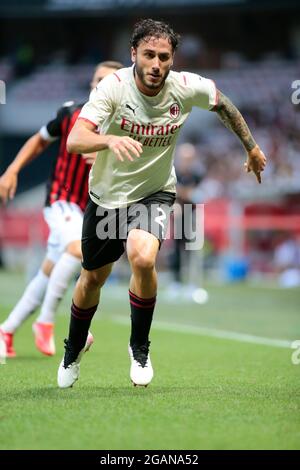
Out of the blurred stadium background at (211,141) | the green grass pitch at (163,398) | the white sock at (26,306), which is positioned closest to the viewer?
the green grass pitch at (163,398)

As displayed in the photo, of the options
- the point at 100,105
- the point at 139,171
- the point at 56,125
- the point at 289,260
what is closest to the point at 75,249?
the point at 56,125

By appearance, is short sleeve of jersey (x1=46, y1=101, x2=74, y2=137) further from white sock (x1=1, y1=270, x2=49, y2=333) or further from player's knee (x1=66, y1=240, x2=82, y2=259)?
white sock (x1=1, y1=270, x2=49, y2=333)

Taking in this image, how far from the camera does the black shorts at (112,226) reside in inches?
217

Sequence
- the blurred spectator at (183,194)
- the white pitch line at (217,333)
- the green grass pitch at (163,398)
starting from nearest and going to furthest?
1. the green grass pitch at (163,398)
2. the white pitch line at (217,333)
3. the blurred spectator at (183,194)

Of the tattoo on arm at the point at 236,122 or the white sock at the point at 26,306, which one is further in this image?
the white sock at the point at 26,306

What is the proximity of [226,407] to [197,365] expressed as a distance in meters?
2.13

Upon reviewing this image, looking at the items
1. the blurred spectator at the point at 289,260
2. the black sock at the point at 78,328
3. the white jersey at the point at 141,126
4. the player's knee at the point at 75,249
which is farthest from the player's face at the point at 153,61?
the blurred spectator at the point at 289,260

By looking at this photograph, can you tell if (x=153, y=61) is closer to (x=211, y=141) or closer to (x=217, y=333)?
(x=217, y=333)

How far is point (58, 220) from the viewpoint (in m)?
7.58

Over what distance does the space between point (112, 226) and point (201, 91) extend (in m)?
0.93

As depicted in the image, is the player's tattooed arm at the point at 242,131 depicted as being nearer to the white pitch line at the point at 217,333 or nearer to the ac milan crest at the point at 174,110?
the ac milan crest at the point at 174,110

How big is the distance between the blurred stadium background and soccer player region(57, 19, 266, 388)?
3.73m

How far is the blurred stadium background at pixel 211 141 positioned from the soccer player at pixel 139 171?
3.73 metres

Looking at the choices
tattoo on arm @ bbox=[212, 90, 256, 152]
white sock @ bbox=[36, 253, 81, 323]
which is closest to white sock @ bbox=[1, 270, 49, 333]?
white sock @ bbox=[36, 253, 81, 323]
